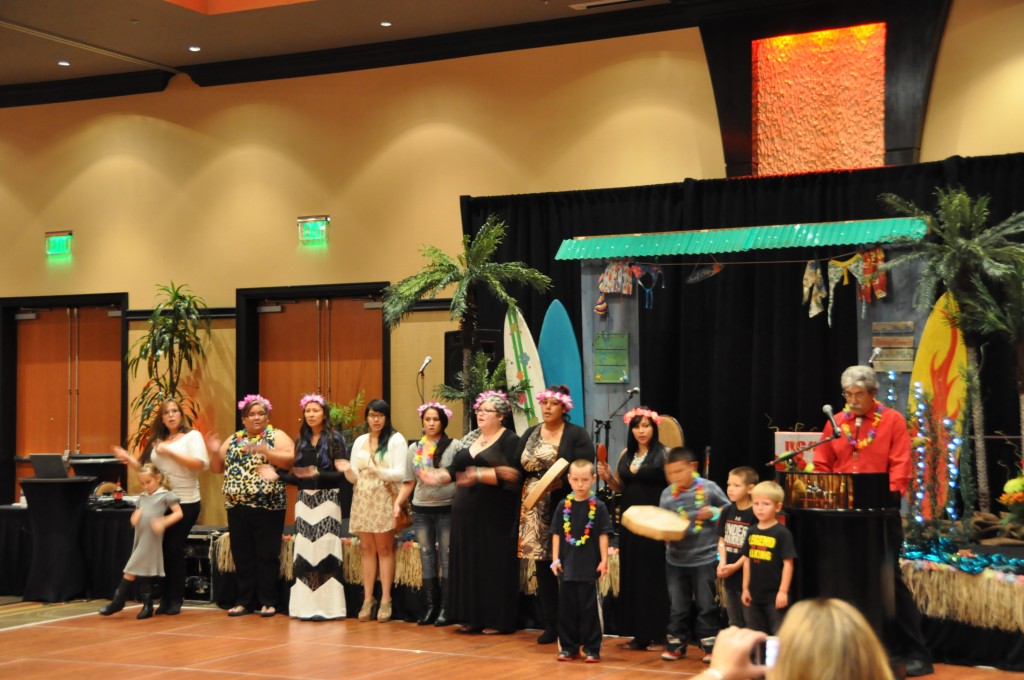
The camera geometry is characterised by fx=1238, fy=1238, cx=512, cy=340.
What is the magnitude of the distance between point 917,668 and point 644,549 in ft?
5.23

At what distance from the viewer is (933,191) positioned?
762 centimetres

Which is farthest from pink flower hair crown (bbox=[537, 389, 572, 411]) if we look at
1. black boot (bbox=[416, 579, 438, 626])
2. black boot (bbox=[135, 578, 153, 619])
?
black boot (bbox=[135, 578, 153, 619])

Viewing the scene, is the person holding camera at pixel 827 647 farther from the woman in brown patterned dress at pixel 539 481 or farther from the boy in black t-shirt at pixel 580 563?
the woman in brown patterned dress at pixel 539 481

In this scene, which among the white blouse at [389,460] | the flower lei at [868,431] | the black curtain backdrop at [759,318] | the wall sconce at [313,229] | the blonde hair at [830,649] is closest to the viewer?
the blonde hair at [830,649]

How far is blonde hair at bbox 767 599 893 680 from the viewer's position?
1991mm

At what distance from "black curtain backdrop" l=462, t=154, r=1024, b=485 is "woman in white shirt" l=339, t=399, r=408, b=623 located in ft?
5.41

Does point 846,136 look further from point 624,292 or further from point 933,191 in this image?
point 624,292

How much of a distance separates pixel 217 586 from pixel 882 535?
4793 mm

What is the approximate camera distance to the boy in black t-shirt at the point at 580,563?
6.66 m

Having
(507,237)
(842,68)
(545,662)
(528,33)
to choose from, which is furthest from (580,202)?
(545,662)

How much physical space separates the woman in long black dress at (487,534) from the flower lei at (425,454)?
17 centimetres

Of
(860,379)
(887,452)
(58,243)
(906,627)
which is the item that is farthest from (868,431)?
(58,243)

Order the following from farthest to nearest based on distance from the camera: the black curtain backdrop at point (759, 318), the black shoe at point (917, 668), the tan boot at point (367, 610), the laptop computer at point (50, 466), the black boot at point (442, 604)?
1. the laptop computer at point (50, 466)
2. the tan boot at point (367, 610)
3. the black boot at point (442, 604)
4. the black curtain backdrop at point (759, 318)
5. the black shoe at point (917, 668)

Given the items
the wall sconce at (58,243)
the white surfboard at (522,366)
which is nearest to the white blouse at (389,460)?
the white surfboard at (522,366)
